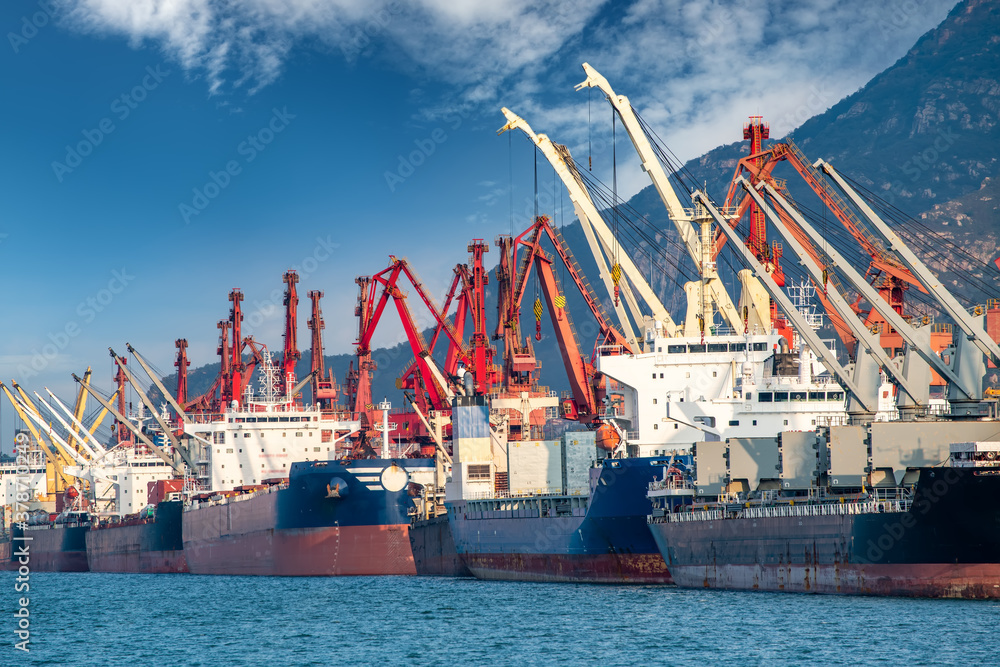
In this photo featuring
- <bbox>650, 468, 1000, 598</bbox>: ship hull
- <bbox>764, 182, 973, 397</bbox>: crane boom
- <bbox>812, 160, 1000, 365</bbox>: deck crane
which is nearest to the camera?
<bbox>650, 468, 1000, 598</bbox>: ship hull

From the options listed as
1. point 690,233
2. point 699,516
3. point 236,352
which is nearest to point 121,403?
point 236,352

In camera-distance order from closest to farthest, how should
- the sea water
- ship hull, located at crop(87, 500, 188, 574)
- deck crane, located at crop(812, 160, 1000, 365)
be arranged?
the sea water → deck crane, located at crop(812, 160, 1000, 365) → ship hull, located at crop(87, 500, 188, 574)

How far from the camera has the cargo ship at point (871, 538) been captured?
1268 inches

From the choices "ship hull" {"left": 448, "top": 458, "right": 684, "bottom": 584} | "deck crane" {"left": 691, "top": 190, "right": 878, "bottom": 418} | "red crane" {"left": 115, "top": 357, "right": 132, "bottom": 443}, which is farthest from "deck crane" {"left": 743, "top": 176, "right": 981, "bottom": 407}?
"red crane" {"left": 115, "top": 357, "right": 132, "bottom": 443}

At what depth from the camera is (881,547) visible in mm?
34094

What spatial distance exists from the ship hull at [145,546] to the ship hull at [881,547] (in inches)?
1744

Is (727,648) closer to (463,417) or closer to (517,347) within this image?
(463,417)

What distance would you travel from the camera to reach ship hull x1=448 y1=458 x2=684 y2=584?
45.3 meters

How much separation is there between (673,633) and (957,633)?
7.41m

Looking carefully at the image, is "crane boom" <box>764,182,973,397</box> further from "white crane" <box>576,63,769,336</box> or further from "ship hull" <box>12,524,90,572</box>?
"ship hull" <box>12,524,90,572</box>

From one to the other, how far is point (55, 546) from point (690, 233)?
202ft

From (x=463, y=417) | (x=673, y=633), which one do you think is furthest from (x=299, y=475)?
(x=673, y=633)

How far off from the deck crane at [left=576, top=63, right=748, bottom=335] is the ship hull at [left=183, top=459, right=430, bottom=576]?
18452 mm

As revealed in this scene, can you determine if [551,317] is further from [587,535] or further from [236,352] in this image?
[236,352]
